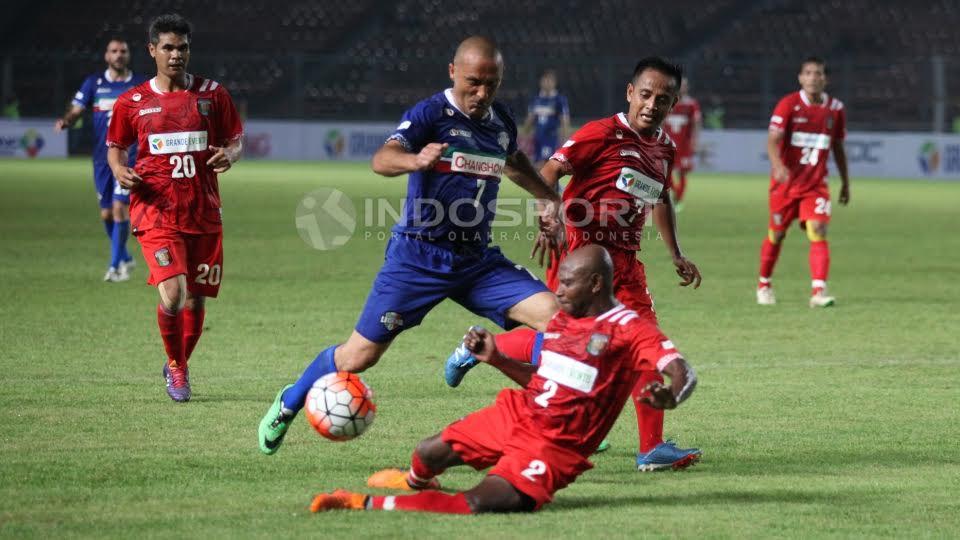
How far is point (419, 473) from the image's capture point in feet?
19.0

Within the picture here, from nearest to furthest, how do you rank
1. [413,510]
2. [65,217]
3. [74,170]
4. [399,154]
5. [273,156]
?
1. [413,510]
2. [399,154]
3. [65,217]
4. [74,170]
5. [273,156]

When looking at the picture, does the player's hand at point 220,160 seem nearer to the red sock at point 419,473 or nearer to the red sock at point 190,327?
Result: the red sock at point 190,327

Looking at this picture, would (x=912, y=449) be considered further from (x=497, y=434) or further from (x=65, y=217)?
(x=65, y=217)

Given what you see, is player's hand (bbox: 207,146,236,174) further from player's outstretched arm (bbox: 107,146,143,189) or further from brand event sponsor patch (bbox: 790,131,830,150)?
brand event sponsor patch (bbox: 790,131,830,150)

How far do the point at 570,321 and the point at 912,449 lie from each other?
2.21m

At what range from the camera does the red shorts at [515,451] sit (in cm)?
546

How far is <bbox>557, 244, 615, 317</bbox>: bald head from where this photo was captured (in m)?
5.57

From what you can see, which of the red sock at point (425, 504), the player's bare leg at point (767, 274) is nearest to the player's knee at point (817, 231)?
the player's bare leg at point (767, 274)

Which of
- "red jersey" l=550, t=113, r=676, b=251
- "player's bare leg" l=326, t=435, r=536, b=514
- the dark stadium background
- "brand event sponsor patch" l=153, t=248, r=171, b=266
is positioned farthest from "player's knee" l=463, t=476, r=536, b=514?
the dark stadium background

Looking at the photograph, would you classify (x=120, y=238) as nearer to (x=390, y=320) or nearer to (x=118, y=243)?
(x=118, y=243)

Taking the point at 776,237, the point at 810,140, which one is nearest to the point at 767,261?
the point at 776,237

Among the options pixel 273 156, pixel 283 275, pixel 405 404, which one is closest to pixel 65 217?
pixel 283 275

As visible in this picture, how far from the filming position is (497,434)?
221 inches

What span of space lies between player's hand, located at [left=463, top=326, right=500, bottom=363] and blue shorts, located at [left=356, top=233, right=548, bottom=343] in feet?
3.30
